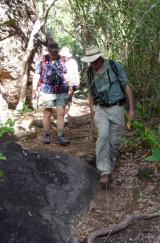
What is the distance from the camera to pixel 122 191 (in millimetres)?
6680

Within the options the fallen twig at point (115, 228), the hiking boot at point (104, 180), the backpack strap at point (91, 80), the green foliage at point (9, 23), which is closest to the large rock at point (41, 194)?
the hiking boot at point (104, 180)

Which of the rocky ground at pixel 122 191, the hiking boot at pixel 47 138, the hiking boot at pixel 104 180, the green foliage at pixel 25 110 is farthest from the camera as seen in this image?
the green foliage at pixel 25 110

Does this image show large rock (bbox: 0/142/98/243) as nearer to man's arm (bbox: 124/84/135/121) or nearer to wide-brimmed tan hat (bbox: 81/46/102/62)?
man's arm (bbox: 124/84/135/121)

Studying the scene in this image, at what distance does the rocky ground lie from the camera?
18.8ft

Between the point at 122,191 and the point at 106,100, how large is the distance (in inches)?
51.8

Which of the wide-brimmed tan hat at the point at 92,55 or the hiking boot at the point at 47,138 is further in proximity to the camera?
the hiking boot at the point at 47,138

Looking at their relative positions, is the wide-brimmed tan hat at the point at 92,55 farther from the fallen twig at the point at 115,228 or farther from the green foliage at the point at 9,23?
the green foliage at the point at 9,23

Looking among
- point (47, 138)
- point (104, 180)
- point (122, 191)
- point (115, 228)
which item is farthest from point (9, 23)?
point (115, 228)

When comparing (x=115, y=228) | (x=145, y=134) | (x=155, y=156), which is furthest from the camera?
(x=145, y=134)

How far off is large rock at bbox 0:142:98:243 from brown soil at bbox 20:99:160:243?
0.64 ft

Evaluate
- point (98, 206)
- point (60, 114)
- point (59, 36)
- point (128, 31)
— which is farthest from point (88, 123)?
point (59, 36)

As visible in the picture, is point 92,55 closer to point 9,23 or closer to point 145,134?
point 145,134

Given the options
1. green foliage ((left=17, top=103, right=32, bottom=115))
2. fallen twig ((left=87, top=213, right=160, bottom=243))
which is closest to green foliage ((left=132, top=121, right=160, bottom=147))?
fallen twig ((left=87, top=213, right=160, bottom=243))

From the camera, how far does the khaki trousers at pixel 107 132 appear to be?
21.5 feet
